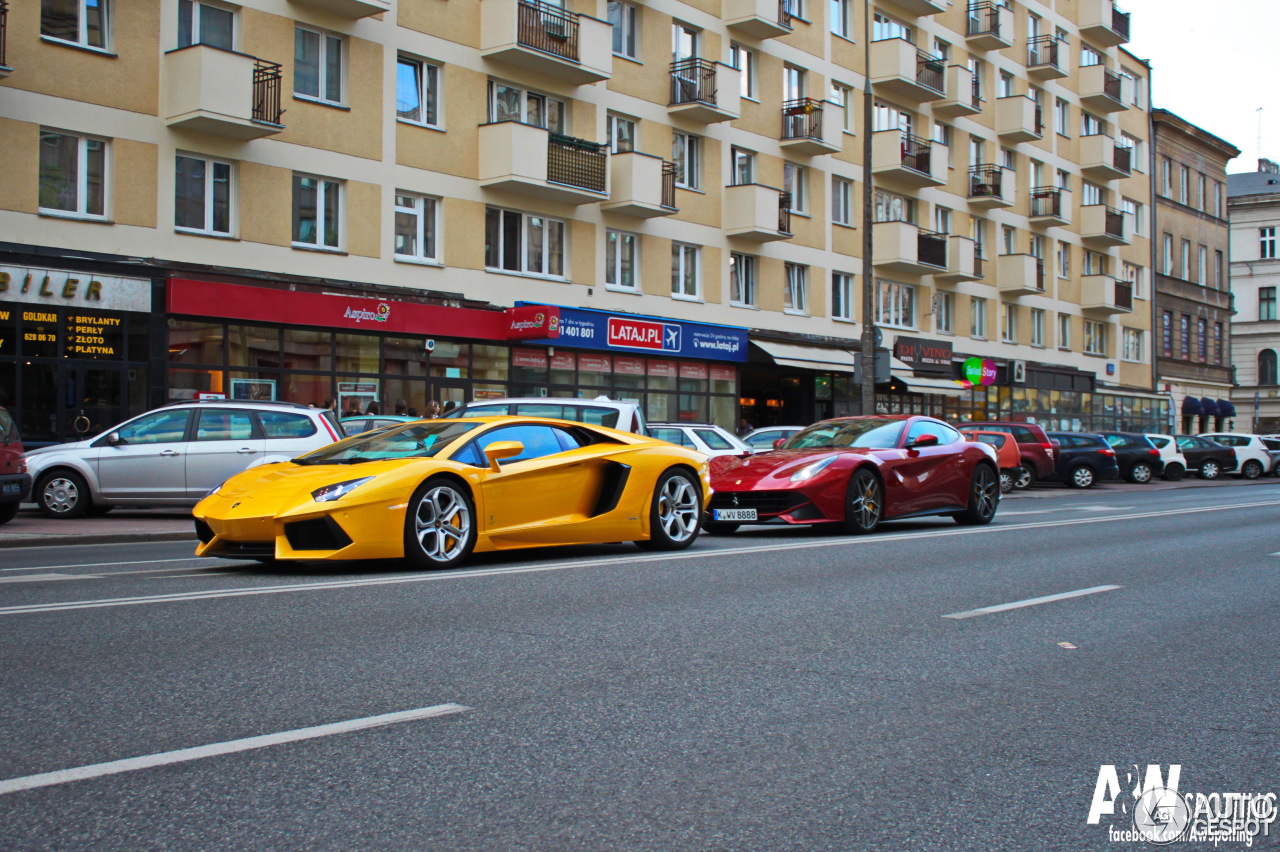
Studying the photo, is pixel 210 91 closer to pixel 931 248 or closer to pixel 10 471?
pixel 10 471

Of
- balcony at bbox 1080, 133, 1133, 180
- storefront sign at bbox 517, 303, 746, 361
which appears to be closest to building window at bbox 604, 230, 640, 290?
storefront sign at bbox 517, 303, 746, 361

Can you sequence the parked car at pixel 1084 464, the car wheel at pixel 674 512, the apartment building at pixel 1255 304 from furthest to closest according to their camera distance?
1. the apartment building at pixel 1255 304
2. the parked car at pixel 1084 464
3. the car wheel at pixel 674 512

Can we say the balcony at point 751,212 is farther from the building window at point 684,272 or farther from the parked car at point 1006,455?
the parked car at point 1006,455

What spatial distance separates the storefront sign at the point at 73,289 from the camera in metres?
20.1

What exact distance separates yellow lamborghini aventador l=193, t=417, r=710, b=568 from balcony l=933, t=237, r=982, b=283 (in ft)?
107

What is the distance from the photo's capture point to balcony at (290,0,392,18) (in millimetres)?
24328

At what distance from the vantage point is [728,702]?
5137mm

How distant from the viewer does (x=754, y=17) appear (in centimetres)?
3369

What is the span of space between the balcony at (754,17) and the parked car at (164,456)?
839 inches

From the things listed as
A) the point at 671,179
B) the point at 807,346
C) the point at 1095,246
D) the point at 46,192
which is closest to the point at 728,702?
the point at 46,192

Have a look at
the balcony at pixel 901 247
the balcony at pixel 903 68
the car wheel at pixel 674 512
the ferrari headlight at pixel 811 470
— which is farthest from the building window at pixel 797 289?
the car wheel at pixel 674 512

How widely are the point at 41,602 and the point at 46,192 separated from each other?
15531 millimetres

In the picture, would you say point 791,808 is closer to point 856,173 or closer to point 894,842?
point 894,842

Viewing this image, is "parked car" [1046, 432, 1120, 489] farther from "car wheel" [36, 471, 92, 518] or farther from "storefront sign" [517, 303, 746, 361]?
"car wheel" [36, 471, 92, 518]
